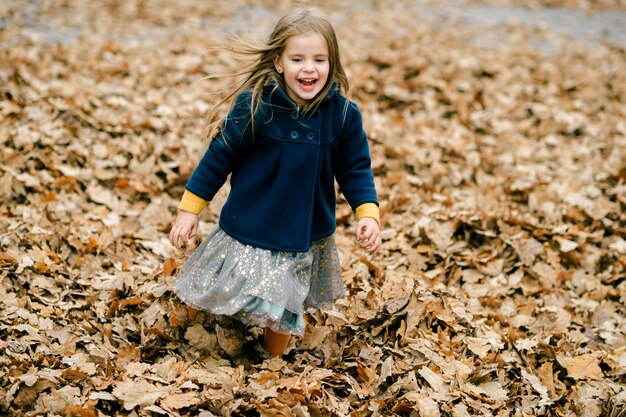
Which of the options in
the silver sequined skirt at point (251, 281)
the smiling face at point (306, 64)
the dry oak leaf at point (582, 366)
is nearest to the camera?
the smiling face at point (306, 64)

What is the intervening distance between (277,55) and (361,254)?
2.11 meters

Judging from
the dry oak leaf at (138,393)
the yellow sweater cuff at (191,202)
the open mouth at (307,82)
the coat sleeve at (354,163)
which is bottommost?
the dry oak leaf at (138,393)

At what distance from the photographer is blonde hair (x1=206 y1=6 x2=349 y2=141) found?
2727 millimetres

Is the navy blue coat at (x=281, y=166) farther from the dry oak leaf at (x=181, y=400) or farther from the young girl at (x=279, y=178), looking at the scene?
the dry oak leaf at (x=181, y=400)

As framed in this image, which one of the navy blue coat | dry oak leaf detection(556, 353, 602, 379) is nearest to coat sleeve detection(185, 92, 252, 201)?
the navy blue coat

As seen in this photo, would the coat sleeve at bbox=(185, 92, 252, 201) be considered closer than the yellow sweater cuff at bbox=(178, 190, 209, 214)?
Yes

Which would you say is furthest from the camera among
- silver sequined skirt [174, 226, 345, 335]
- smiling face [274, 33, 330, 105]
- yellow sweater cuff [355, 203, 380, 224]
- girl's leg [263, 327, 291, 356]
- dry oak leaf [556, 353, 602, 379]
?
dry oak leaf [556, 353, 602, 379]

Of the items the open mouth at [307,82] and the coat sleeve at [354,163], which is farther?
the coat sleeve at [354,163]

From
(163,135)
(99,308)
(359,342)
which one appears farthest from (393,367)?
(163,135)

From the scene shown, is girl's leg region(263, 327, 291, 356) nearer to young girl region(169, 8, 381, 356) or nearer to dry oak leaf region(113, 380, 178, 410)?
young girl region(169, 8, 381, 356)

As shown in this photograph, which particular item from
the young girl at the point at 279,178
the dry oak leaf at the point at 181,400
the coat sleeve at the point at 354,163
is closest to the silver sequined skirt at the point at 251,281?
the young girl at the point at 279,178

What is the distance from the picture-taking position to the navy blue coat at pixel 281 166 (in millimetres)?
2809

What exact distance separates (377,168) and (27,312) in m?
3.47

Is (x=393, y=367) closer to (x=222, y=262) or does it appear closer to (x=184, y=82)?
(x=222, y=262)
